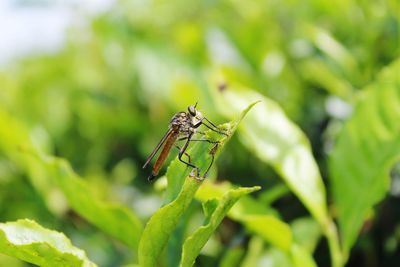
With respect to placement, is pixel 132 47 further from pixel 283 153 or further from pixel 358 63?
pixel 283 153

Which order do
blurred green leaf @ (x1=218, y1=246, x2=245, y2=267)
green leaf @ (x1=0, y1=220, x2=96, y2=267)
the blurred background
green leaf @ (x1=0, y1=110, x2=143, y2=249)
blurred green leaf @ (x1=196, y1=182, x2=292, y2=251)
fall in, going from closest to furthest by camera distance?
green leaf @ (x1=0, y1=220, x2=96, y2=267), blurred green leaf @ (x1=196, y1=182, x2=292, y2=251), green leaf @ (x1=0, y1=110, x2=143, y2=249), blurred green leaf @ (x1=218, y1=246, x2=245, y2=267), the blurred background

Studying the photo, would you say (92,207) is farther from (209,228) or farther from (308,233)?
(308,233)

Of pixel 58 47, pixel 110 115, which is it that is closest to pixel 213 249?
pixel 110 115

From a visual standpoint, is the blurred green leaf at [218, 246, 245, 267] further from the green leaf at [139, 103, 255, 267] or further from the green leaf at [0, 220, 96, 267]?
the green leaf at [0, 220, 96, 267]

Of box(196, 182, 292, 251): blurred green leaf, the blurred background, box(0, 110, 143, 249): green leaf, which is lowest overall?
box(196, 182, 292, 251): blurred green leaf

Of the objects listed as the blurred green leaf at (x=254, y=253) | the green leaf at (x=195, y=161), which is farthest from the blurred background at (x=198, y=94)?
the green leaf at (x=195, y=161)

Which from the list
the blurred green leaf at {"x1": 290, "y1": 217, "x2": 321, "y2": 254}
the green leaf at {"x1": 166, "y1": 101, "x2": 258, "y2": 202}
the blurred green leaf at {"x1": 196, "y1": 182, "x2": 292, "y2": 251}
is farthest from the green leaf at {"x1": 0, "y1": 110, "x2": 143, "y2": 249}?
the blurred green leaf at {"x1": 290, "y1": 217, "x2": 321, "y2": 254}

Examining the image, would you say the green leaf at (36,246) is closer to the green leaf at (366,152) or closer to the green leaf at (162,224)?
the green leaf at (162,224)
